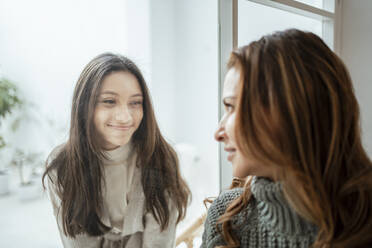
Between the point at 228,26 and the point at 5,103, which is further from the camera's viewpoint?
the point at 228,26

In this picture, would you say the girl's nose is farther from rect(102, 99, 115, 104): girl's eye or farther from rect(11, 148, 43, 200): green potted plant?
rect(11, 148, 43, 200): green potted plant

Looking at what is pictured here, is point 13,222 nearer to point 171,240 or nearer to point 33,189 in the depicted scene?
point 33,189

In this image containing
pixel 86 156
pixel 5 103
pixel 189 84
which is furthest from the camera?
pixel 189 84

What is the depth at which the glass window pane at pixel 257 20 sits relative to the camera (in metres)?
1.22

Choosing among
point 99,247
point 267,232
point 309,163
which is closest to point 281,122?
point 309,163

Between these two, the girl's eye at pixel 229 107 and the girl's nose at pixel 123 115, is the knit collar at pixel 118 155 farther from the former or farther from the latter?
the girl's eye at pixel 229 107

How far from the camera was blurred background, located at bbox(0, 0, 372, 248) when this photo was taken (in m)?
0.65

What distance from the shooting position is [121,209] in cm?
81

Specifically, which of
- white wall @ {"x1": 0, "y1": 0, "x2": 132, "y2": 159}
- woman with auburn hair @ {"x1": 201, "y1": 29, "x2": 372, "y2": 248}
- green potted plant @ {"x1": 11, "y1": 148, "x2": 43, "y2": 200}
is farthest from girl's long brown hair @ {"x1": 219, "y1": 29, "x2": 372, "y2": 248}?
green potted plant @ {"x1": 11, "y1": 148, "x2": 43, "y2": 200}

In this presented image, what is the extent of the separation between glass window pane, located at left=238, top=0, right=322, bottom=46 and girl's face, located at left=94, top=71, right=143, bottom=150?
61cm

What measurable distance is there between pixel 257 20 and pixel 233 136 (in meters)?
0.74

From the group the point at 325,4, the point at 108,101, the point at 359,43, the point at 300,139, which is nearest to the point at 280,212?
the point at 300,139

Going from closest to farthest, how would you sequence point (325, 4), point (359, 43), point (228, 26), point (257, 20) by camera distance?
point (228, 26) → point (257, 20) → point (325, 4) → point (359, 43)

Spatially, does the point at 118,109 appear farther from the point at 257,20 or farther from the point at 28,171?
the point at 257,20
